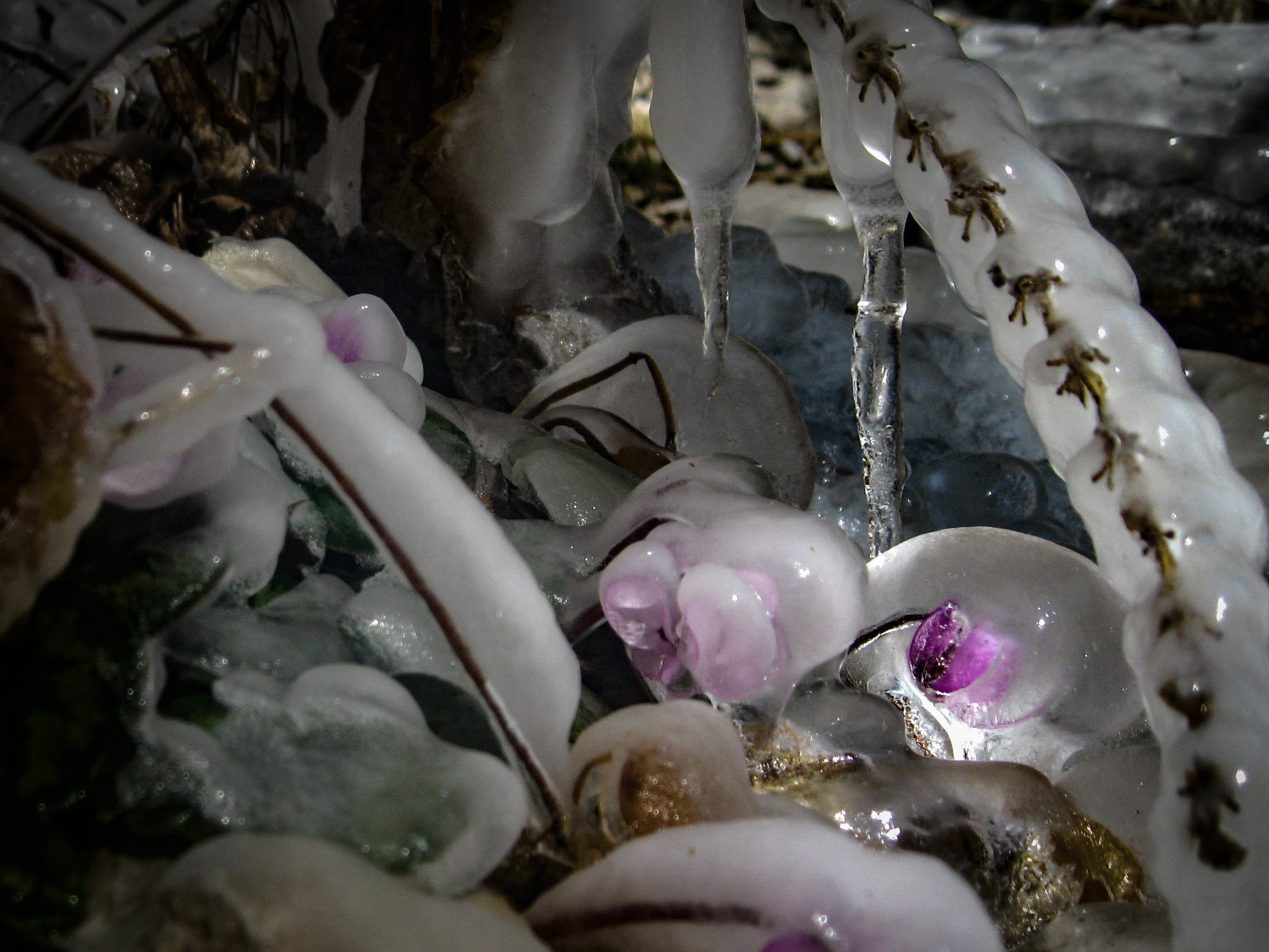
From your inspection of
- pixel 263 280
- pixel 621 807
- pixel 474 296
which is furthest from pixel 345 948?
pixel 474 296

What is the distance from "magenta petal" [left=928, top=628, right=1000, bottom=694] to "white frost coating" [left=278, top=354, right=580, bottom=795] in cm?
25

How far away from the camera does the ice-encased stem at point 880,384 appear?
666 millimetres

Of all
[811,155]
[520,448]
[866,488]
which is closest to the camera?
[520,448]

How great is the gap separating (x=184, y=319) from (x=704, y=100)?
0.43 metres

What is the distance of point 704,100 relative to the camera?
638 mm

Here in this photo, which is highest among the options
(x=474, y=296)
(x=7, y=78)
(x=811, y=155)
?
(x=7, y=78)

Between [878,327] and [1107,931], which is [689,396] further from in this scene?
[1107,931]

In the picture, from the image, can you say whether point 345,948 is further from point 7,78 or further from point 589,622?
point 7,78

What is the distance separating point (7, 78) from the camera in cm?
94

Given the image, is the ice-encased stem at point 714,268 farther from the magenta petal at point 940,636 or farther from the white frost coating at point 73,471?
the white frost coating at point 73,471

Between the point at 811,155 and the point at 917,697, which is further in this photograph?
the point at 811,155

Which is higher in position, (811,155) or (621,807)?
(621,807)

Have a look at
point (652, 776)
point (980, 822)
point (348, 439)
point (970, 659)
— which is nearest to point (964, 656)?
point (970, 659)

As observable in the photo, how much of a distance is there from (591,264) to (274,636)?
0.54 meters
